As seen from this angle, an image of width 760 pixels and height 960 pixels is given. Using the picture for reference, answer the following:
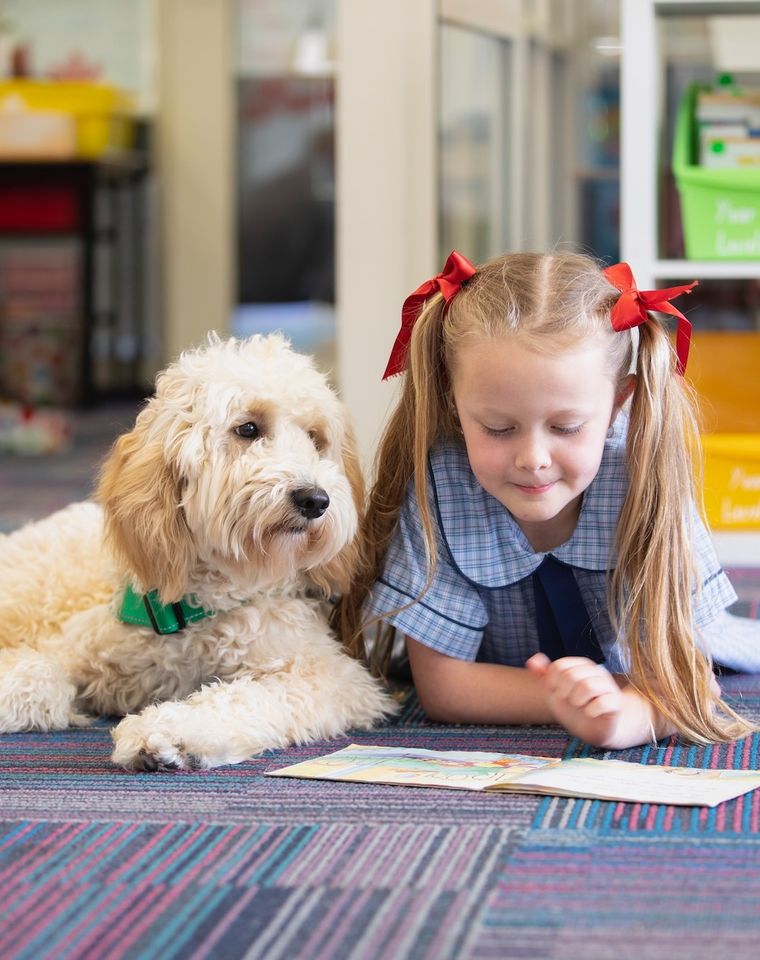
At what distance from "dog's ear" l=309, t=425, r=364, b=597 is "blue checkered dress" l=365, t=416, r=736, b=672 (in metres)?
0.05

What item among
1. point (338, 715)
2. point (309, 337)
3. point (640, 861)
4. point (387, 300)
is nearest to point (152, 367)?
point (309, 337)

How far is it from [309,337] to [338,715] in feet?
17.5

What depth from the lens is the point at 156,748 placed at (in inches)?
52.8

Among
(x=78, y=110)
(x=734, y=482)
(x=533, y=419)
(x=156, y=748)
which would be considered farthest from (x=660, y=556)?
(x=78, y=110)

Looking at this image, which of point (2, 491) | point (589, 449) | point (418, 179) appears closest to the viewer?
point (589, 449)

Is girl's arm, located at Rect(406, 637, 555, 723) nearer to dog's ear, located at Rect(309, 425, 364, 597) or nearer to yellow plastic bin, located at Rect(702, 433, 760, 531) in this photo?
dog's ear, located at Rect(309, 425, 364, 597)

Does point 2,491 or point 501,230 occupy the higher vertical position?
point 501,230

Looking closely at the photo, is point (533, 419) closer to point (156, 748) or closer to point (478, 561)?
point (478, 561)

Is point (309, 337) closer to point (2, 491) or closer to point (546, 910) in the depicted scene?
point (2, 491)

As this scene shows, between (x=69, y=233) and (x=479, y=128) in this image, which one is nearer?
(x=479, y=128)

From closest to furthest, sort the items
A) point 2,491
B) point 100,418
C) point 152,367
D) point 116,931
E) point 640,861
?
point 116,931 < point 640,861 < point 2,491 < point 100,418 < point 152,367

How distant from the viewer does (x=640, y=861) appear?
1.09 meters

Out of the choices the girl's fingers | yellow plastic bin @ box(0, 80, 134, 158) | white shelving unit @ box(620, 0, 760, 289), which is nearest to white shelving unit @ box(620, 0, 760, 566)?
white shelving unit @ box(620, 0, 760, 289)

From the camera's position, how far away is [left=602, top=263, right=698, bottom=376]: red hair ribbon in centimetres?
144
